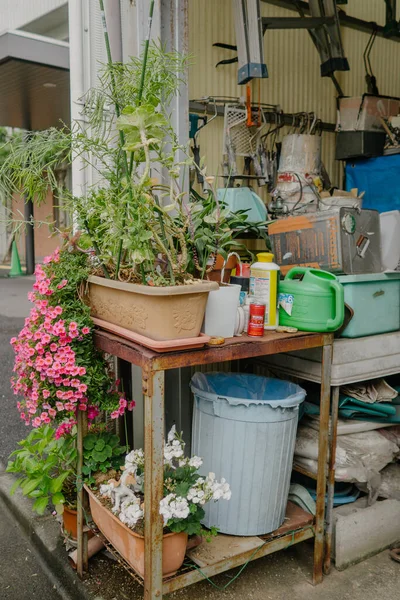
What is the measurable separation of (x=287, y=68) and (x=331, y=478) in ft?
8.05

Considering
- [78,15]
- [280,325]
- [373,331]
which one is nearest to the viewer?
[280,325]

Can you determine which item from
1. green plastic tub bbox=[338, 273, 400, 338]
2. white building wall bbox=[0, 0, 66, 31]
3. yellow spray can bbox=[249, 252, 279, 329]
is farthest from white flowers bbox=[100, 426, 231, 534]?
white building wall bbox=[0, 0, 66, 31]

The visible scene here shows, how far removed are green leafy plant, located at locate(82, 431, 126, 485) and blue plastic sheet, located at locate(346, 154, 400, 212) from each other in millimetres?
2408

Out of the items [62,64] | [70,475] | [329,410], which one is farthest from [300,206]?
[62,64]

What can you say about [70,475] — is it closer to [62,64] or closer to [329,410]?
[329,410]

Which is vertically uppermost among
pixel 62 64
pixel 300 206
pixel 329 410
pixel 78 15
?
pixel 62 64

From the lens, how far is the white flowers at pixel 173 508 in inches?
67.7

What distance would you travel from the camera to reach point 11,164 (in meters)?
1.95

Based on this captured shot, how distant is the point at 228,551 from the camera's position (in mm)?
1974

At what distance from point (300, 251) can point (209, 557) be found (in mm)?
1453

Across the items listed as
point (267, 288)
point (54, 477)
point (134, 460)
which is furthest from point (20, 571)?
point (267, 288)

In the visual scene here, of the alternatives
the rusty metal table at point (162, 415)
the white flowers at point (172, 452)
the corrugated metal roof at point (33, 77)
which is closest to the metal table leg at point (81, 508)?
the rusty metal table at point (162, 415)

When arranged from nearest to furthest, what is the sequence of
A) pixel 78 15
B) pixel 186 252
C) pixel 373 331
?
1. pixel 186 252
2. pixel 373 331
3. pixel 78 15

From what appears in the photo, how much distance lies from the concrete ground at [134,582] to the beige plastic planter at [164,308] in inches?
43.3
